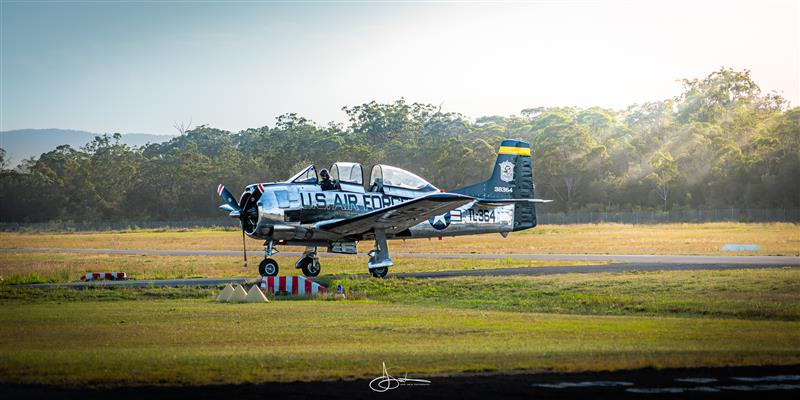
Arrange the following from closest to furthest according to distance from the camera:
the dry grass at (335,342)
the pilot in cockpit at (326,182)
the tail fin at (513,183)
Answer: the dry grass at (335,342) → the pilot in cockpit at (326,182) → the tail fin at (513,183)

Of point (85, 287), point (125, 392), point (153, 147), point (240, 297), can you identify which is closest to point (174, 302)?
point (240, 297)

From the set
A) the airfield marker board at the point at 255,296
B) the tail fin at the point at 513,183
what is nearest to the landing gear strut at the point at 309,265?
the tail fin at the point at 513,183

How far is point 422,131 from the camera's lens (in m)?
149

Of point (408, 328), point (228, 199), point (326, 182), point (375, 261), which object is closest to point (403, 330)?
point (408, 328)

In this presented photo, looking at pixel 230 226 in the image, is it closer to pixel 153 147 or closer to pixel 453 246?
pixel 453 246

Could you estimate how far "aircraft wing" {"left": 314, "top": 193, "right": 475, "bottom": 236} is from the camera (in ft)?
89.9

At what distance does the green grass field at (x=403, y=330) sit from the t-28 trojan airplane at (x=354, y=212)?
2.58 meters

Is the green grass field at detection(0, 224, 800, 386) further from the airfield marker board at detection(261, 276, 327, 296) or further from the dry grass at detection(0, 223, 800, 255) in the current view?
the dry grass at detection(0, 223, 800, 255)

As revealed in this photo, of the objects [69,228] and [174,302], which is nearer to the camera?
[174,302]

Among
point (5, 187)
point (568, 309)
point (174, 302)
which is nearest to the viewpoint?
point (568, 309)

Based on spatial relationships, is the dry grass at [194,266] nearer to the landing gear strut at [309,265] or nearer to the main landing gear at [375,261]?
the landing gear strut at [309,265]

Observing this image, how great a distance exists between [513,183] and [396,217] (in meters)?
7.30

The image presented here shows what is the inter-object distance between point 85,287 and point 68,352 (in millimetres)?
13759

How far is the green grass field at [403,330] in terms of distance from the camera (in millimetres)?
12180
